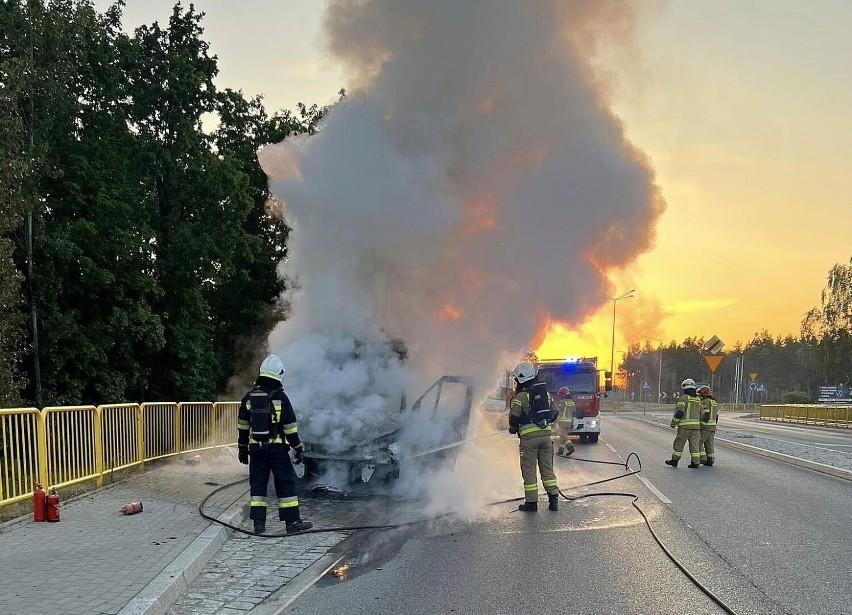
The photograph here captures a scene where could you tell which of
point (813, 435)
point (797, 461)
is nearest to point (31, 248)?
point (797, 461)

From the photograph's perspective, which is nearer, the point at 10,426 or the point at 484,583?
the point at 484,583

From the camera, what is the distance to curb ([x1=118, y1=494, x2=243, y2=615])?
436 centimetres

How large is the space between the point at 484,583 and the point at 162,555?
285 cm

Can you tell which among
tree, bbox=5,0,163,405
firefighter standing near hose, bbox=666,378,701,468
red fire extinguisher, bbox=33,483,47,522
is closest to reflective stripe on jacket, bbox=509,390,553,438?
firefighter standing near hose, bbox=666,378,701,468

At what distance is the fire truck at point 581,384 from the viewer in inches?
712

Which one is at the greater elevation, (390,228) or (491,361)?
(390,228)

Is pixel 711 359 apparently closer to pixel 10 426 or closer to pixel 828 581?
pixel 828 581

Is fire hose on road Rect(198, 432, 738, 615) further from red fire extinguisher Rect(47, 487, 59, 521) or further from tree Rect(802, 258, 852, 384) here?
tree Rect(802, 258, 852, 384)

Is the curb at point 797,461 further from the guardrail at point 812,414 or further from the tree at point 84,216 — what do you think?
the guardrail at point 812,414

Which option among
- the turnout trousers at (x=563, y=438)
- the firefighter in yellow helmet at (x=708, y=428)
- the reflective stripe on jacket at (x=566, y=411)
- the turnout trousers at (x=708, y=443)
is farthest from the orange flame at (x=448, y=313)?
the reflective stripe on jacket at (x=566, y=411)

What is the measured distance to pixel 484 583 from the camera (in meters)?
5.13

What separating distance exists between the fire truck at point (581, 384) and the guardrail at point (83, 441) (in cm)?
1040

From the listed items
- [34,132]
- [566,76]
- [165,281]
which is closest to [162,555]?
[566,76]

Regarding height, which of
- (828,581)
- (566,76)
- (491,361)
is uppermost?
(566,76)
